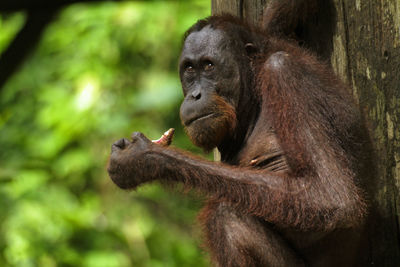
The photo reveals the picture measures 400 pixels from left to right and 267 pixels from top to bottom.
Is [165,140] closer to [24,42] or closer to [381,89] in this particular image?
[24,42]

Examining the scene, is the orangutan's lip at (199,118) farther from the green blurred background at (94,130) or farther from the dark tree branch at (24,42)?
the green blurred background at (94,130)

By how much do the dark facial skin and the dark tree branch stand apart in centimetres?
88

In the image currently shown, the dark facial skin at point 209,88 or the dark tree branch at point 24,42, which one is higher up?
the dark tree branch at point 24,42

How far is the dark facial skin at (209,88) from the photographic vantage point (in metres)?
3.72

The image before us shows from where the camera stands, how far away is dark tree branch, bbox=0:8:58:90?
337 cm

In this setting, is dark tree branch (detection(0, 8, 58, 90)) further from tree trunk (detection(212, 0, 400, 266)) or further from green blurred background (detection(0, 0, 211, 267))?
green blurred background (detection(0, 0, 211, 267))

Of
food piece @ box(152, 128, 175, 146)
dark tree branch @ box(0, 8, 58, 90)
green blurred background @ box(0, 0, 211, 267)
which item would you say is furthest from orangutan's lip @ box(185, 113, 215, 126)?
green blurred background @ box(0, 0, 211, 267)

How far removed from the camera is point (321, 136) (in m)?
3.28

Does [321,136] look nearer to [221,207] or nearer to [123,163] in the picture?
[221,207]

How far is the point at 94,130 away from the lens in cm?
738

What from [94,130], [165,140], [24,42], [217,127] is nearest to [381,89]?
[217,127]

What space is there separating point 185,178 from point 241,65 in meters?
0.83

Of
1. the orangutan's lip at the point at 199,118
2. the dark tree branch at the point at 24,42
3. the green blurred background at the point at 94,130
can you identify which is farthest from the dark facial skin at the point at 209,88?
the green blurred background at the point at 94,130

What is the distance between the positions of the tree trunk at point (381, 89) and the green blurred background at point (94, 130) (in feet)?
9.92
